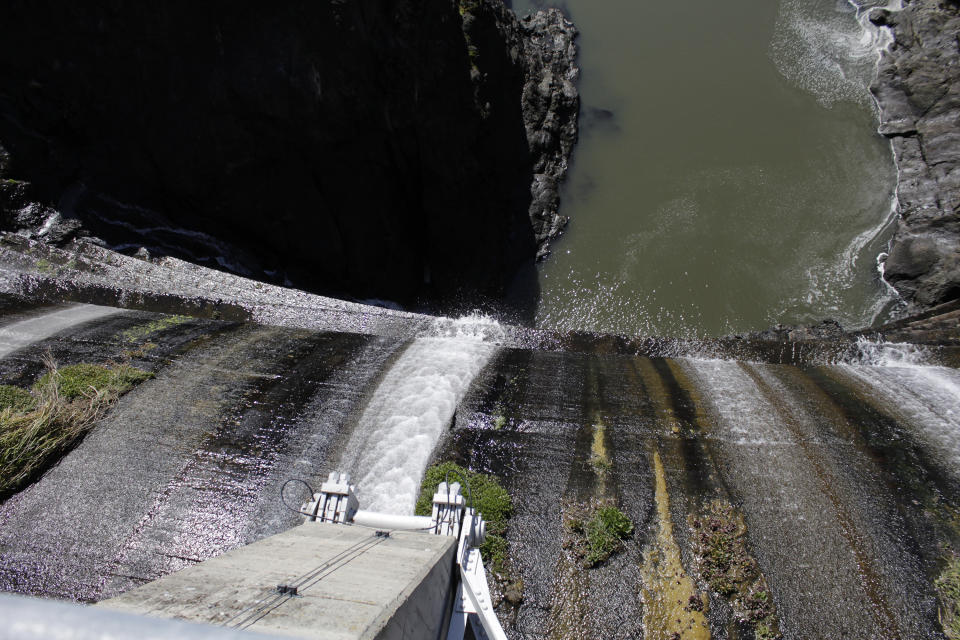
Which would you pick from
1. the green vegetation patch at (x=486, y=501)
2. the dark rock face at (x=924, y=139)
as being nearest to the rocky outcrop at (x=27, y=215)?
the green vegetation patch at (x=486, y=501)

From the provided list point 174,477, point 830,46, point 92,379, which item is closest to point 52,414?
point 92,379

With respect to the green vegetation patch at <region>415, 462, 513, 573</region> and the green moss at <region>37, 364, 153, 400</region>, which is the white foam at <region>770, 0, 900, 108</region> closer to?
the green vegetation patch at <region>415, 462, 513, 573</region>

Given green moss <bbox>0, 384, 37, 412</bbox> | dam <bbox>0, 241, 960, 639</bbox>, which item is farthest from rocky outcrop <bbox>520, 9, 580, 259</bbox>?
green moss <bbox>0, 384, 37, 412</bbox>

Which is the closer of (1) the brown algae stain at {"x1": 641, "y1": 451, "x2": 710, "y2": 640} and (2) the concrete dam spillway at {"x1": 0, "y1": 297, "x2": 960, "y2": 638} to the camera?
(1) the brown algae stain at {"x1": 641, "y1": 451, "x2": 710, "y2": 640}

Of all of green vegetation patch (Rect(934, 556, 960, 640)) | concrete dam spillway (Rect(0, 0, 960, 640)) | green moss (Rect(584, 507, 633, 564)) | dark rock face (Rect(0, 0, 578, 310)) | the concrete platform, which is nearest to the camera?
the concrete platform

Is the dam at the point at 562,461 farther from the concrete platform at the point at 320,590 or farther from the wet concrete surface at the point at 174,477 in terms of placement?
the concrete platform at the point at 320,590

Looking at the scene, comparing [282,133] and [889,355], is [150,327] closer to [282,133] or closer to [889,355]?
[282,133]
